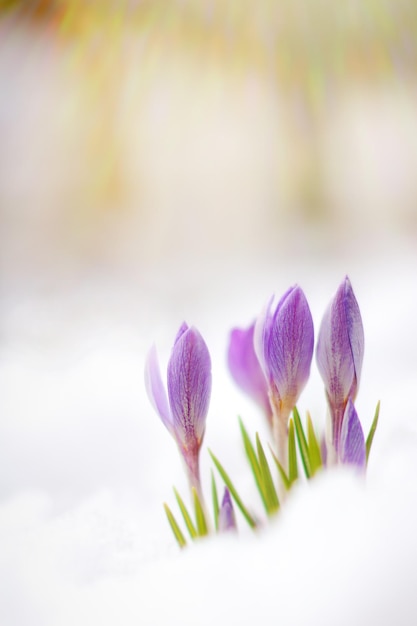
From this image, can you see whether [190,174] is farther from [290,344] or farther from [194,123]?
[290,344]

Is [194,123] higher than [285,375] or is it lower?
higher

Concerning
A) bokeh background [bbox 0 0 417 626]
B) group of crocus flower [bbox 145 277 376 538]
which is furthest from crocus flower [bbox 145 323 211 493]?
bokeh background [bbox 0 0 417 626]

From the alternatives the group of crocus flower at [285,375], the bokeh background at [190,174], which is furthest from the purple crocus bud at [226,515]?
the bokeh background at [190,174]

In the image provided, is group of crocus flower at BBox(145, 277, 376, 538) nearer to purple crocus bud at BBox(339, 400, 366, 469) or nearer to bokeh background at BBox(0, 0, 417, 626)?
purple crocus bud at BBox(339, 400, 366, 469)

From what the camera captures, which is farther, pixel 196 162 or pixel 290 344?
pixel 196 162

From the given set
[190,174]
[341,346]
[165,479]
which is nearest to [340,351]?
[341,346]
